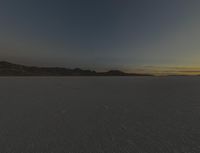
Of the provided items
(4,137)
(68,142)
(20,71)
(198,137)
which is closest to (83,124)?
(68,142)

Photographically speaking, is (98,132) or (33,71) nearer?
(98,132)

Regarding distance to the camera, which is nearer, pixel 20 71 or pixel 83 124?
pixel 83 124

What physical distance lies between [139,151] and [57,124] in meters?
1.91

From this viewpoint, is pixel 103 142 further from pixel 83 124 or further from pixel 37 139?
pixel 37 139

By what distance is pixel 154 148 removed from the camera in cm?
233

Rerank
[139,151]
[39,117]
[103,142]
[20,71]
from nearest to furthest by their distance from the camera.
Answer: [139,151]
[103,142]
[39,117]
[20,71]

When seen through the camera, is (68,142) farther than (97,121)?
No

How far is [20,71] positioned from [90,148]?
8460 centimetres

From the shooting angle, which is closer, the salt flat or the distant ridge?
the salt flat

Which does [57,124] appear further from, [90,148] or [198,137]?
[198,137]

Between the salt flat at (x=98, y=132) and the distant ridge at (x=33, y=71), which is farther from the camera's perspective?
the distant ridge at (x=33, y=71)

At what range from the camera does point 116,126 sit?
10.6 feet

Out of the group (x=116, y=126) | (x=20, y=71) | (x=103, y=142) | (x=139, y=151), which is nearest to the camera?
(x=139, y=151)

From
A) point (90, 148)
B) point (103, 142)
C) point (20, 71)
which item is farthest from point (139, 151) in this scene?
point (20, 71)
